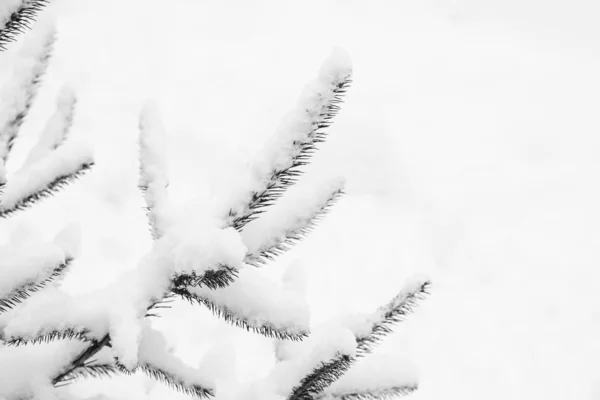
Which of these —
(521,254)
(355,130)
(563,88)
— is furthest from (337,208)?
(563,88)

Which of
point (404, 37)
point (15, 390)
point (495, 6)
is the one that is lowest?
point (15, 390)

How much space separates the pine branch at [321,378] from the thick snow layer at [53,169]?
52 centimetres

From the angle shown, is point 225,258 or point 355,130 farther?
point 355,130

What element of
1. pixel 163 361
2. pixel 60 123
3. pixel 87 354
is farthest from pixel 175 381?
pixel 60 123

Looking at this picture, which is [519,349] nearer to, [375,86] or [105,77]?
[375,86]

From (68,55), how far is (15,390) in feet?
10.0

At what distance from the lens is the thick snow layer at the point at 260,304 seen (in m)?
0.77

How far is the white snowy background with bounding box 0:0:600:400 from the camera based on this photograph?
2.45 m

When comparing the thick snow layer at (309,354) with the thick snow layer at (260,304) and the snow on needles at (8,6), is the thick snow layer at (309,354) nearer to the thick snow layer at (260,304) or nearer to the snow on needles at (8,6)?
the thick snow layer at (260,304)

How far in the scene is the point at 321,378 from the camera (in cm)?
92

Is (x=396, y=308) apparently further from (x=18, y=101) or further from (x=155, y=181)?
(x=18, y=101)

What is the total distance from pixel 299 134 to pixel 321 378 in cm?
47

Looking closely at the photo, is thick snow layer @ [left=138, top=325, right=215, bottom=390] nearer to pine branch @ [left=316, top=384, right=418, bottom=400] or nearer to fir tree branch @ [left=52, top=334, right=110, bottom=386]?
fir tree branch @ [left=52, top=334, right=110, bottom=386]

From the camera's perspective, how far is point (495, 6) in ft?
13.6
